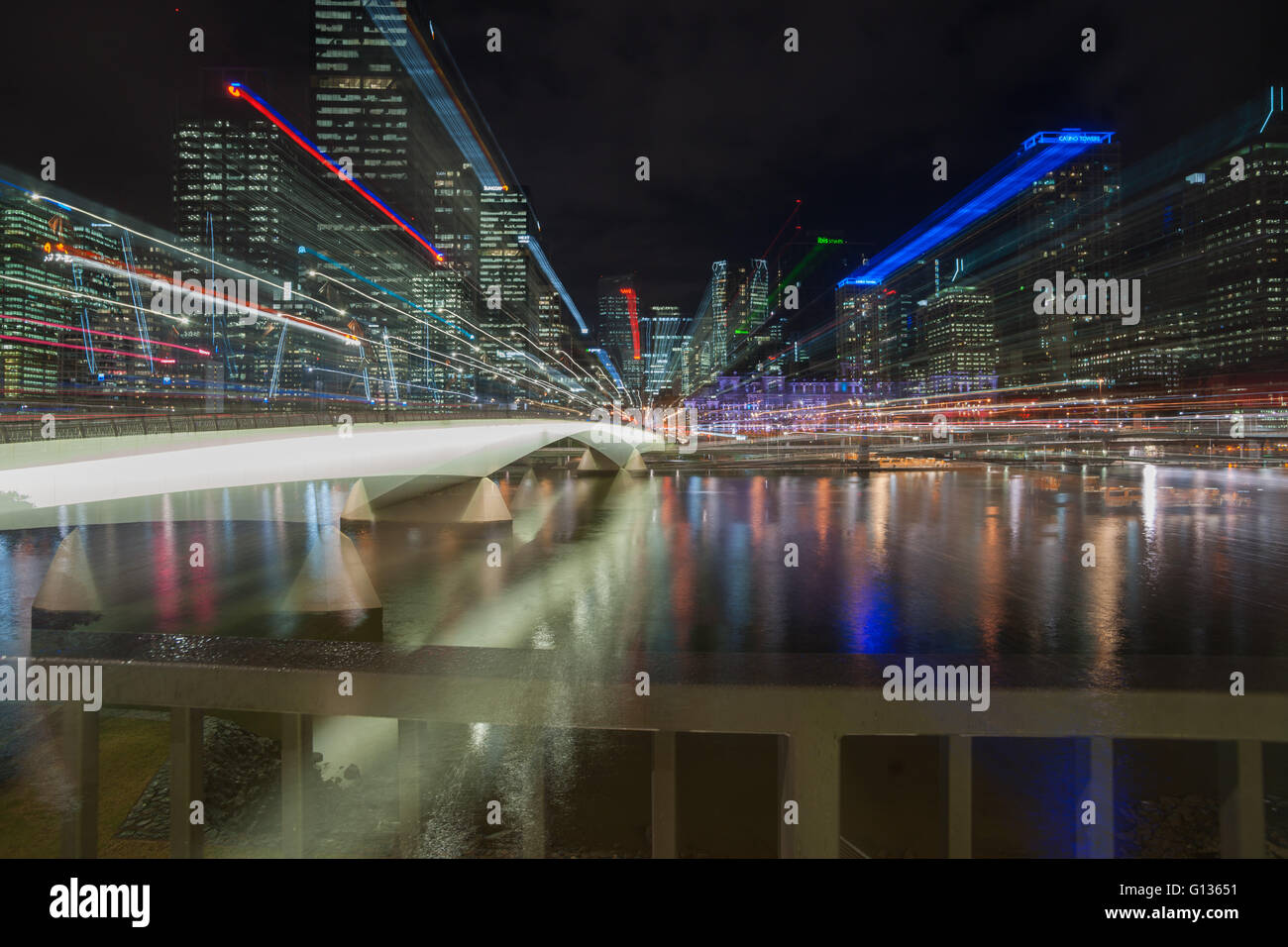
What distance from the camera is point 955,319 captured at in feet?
214

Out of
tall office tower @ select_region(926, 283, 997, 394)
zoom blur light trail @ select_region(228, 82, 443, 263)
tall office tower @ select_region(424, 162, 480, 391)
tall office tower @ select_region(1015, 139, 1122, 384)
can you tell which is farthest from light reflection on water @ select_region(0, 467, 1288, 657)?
tall office tower @ select_region(926, 283, 997, 394)

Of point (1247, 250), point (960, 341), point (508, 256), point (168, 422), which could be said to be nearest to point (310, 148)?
point (168, 422)

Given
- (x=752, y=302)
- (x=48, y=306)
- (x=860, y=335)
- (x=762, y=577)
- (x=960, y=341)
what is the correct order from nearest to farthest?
(x=762, y=577) < (x=48, y=306) < (x=960, y=341) < (x=860, y=335) < (x=752, y=302)

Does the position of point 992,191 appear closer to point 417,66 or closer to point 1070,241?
point 1070,241

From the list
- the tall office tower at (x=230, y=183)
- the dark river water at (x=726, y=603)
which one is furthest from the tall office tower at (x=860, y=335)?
the tall office tower at (x=230, y=183)

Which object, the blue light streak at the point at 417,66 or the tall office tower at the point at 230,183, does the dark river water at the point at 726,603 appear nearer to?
the tall office tower at the point at 230,183

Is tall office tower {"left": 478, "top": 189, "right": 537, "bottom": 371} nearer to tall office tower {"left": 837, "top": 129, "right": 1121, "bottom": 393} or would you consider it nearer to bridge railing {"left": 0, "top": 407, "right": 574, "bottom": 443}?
tall office tower {"left": 837, "top": 129, "right": 1121, "bottom": 393}

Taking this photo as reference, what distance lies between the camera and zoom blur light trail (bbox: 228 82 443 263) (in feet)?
81.7

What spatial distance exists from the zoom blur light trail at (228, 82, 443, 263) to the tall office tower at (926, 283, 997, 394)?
1725 inches

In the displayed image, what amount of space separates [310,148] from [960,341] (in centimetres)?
5708

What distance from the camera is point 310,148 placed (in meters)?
30.4

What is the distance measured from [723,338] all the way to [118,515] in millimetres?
172370
